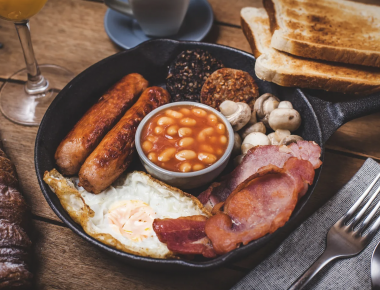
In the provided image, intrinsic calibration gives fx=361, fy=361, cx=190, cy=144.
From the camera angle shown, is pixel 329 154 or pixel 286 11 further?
pixel 286 11

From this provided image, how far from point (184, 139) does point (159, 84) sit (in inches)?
30.1

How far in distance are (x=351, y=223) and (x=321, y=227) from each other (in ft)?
0.46

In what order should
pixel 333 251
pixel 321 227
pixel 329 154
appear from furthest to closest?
1. pixel 329 154
2. pixel 321 227
3. pixel 333 251

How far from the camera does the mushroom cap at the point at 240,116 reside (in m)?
2.07

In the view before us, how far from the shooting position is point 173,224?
63.8 inches

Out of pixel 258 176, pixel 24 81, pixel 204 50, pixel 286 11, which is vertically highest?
pixel 286 11

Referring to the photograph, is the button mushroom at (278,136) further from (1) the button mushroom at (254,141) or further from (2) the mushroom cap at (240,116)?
(2) the mushroom cap at (240,116)

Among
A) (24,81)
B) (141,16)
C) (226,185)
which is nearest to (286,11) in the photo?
(141,16)

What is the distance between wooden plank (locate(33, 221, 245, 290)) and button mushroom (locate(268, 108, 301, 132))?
0.85 metres

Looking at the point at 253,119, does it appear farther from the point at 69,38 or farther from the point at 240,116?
the point at 69,38

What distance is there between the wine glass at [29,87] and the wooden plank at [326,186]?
1.63 m

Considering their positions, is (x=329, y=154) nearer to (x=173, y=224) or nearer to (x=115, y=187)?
(x=173, y=224)

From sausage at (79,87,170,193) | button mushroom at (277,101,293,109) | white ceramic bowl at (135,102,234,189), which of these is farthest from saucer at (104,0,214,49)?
white ceramic bowl at (135,102,234,189)

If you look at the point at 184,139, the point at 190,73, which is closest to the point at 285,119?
the point at 184,139
